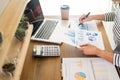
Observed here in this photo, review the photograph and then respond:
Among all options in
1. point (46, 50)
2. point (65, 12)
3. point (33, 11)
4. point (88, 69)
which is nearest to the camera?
point (88, 69)

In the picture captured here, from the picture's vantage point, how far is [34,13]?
1.47 metres

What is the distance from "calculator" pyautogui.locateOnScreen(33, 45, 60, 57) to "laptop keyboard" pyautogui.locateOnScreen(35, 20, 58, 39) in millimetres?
133

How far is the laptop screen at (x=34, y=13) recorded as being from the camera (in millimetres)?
1402

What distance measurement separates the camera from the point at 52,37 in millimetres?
1397

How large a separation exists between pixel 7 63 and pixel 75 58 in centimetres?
44

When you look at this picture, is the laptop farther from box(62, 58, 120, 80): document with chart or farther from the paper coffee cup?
box(62, 58, 120, 80): document with chart

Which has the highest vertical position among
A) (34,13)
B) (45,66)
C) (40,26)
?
(34,13)

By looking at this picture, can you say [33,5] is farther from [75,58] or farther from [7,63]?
[7,63]

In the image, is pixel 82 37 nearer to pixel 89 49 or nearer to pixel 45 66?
pixel 89 49

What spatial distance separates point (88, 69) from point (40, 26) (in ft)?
1.88

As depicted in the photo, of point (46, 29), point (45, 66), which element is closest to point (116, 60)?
point (45, 66)

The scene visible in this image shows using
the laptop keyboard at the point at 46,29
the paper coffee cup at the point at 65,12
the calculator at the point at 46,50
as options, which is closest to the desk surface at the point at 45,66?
the calculator at the point at 46,50

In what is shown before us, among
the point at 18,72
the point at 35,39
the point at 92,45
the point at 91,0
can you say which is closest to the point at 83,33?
the point at 92,45

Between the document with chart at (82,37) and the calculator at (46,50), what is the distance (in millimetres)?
81
